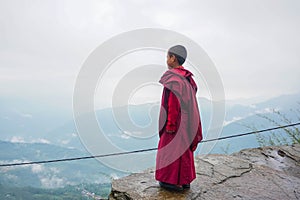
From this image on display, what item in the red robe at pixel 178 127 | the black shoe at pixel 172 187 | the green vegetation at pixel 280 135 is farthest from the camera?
the green vegetation at pixel 280 135

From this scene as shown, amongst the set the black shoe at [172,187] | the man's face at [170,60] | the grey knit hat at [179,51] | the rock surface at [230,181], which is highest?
the grey knit hat at [179,51]

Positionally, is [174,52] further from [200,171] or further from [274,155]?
[274,155]

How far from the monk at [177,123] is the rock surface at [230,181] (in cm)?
32

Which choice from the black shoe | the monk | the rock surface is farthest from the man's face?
the rock surface

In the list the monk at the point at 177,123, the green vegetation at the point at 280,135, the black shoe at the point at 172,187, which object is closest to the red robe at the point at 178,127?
the monk at the point at 177,123

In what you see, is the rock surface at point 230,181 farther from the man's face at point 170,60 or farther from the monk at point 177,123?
the man's face at point 170,60

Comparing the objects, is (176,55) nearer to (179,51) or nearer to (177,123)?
(179,51)

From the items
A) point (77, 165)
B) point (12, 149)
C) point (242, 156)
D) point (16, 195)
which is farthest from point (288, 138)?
point (12, 149)

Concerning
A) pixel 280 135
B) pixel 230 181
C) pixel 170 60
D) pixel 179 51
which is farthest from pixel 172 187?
pixel 280 135

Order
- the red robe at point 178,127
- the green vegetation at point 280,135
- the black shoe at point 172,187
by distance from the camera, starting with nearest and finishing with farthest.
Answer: the red robe at point 178,127, the black shoe at point 172,187, the green vegetation at point 280,135

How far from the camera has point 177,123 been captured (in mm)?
2932

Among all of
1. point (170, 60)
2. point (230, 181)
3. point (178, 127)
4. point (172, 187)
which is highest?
point (170, 60)

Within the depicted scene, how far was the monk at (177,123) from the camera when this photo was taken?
2858mm

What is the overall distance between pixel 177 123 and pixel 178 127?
49 mm
